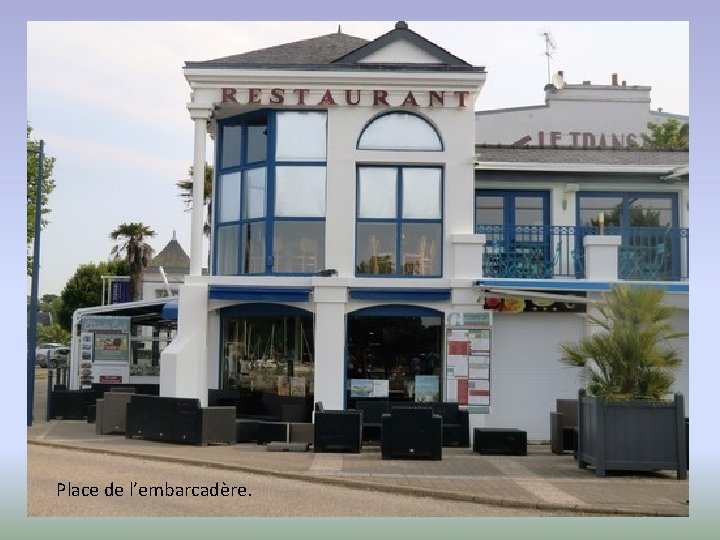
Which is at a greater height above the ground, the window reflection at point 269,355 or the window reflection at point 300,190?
the window reflection at point 300,190

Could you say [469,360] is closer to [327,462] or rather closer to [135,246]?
[327,462]

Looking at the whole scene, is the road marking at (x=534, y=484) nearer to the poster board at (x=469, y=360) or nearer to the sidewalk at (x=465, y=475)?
the sidewalk at (x=465, y=475)

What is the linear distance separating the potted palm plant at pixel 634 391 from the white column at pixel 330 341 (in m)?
6.14

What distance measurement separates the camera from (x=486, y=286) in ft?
67.7

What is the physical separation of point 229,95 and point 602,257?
7891 mm

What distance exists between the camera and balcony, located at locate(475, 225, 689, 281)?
21.6 metres

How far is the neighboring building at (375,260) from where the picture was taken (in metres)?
21.2

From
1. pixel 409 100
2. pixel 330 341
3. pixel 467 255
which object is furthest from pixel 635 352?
pixel 409 100

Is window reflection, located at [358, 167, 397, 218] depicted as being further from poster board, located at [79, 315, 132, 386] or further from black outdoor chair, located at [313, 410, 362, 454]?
poster board, located at [79, 315, 132, 386]

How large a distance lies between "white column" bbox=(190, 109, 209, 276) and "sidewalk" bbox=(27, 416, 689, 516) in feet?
13.2

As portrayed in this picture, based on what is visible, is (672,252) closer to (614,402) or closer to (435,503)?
(614,402)

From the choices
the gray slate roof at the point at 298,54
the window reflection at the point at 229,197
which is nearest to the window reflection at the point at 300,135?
the gray slate roof at the point at 298,54

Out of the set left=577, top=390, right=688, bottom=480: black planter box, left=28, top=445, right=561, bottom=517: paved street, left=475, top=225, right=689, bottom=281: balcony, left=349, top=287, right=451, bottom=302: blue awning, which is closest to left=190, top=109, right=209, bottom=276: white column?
left=349, top=287, right=451, bottom=302: blue awning

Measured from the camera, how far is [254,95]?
21.3m
